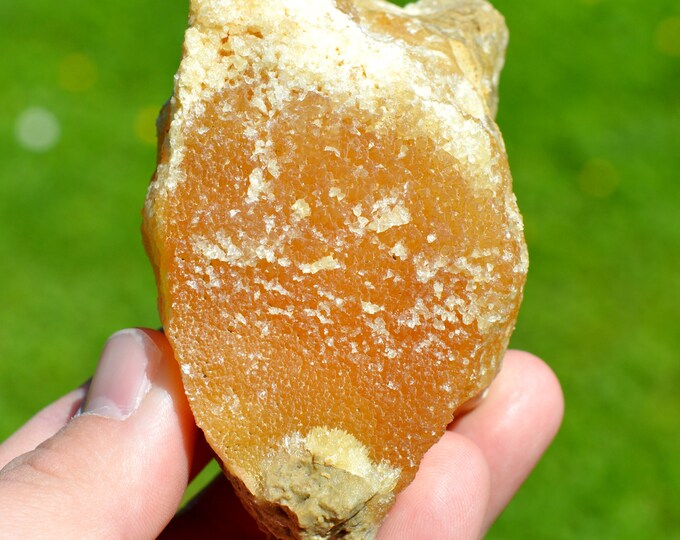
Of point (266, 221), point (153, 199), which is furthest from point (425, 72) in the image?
point (153, 199)

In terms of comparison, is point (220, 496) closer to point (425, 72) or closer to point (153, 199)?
point (153, 199)

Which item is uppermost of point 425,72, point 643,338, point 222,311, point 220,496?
point 425,72

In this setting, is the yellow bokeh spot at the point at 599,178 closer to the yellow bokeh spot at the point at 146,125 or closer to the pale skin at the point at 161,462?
the pale skin at the point at 161,462

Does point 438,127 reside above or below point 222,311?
above

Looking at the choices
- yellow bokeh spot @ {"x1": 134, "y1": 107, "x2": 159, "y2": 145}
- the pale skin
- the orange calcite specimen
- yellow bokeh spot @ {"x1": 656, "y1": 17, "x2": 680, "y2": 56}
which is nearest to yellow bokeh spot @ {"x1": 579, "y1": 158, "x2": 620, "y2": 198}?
yellow bokeh spot @ {"x1": 656, "y1": 17, "x2": 680, "y2": 56}

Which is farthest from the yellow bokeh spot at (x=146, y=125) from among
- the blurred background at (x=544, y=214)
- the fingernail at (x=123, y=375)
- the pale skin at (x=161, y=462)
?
the fingernail at (x=123, y=375)

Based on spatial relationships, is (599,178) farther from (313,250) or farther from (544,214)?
(313,250)

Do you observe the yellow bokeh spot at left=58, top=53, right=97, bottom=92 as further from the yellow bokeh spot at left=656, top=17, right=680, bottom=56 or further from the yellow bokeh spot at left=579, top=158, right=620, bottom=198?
the yellow bokeh spot at left=656, top=17, right=680, bottom=56
